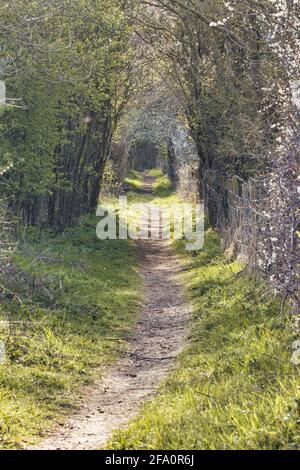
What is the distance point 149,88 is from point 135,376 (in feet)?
62.6

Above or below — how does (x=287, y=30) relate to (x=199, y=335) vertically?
above

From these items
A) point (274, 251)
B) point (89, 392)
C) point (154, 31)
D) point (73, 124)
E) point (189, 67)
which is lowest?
point (89, 392)

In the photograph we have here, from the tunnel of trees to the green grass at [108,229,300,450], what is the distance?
752mm

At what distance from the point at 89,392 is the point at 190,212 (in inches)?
843

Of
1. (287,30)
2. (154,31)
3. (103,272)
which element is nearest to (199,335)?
(287,30)

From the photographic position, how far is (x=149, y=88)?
1044 inches

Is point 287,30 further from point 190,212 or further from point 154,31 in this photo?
point 190,212

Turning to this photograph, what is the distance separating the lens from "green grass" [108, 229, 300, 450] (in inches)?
217

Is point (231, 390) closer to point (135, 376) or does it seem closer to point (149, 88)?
point (135, 376)

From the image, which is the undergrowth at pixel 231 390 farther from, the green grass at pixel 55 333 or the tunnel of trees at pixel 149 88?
the green grass at pixel 55 333

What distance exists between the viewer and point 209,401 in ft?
21.2
